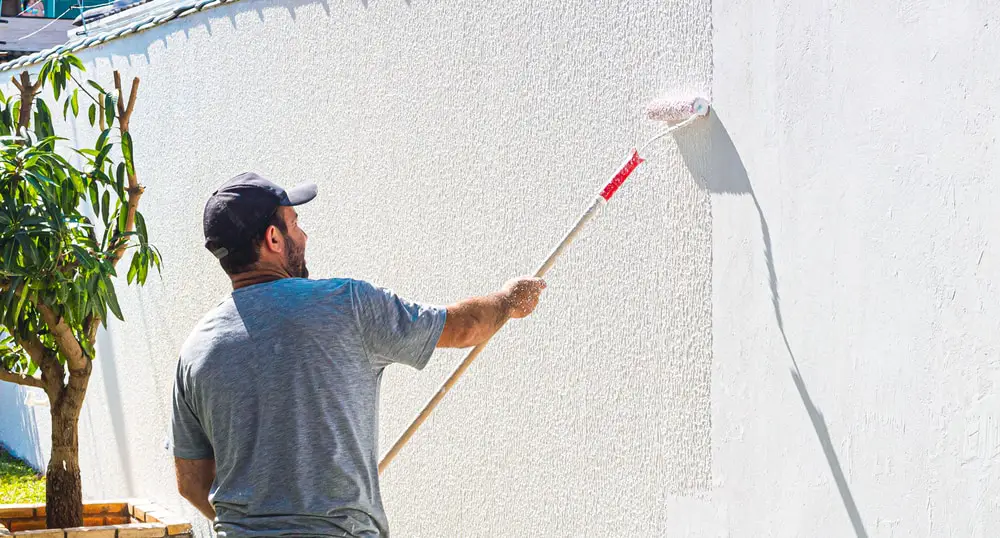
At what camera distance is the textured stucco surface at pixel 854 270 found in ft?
6.59

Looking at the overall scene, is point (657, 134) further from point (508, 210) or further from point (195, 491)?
point (195, 491)

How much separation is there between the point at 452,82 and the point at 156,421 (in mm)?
2919

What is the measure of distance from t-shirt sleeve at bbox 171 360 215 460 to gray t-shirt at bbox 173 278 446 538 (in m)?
0.09

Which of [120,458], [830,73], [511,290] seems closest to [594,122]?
[511,290]

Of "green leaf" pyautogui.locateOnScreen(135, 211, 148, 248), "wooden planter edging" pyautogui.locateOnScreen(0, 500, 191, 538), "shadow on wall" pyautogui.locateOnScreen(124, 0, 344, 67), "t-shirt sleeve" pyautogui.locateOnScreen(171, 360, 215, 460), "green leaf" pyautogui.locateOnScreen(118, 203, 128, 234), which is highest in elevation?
"shadow on wall" pyautogui.locateOnScreen(124, 0, 344, 67)

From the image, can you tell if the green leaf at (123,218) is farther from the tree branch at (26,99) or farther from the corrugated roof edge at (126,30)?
the corrugated roof edge at (126,30)

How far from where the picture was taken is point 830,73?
2279 millimetres

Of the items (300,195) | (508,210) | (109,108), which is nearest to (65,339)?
(109,108)

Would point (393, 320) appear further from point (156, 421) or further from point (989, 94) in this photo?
point (156, 421)

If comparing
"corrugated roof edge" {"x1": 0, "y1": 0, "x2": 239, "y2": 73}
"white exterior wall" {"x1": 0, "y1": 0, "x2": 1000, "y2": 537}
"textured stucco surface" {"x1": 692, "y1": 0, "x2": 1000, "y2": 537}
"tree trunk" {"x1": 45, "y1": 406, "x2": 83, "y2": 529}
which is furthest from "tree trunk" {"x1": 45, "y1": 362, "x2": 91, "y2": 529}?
"textured stucco surface" {"x1": 692, "y1": 0, "x2": 1000, "y2": 537}

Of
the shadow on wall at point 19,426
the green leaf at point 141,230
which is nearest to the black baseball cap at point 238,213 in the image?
the green leaf at point 141,230

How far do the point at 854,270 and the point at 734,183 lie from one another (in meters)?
0.38

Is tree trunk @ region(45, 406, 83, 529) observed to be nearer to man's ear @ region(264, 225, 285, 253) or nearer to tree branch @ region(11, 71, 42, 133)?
tree branch @ region(11, 71, 42, 133)

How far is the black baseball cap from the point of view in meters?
2.50
